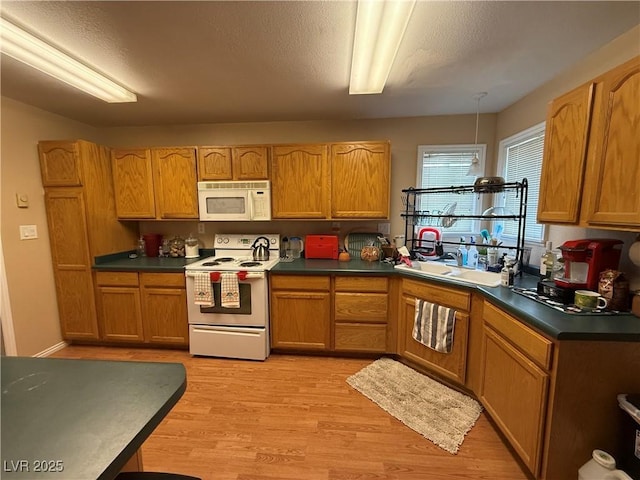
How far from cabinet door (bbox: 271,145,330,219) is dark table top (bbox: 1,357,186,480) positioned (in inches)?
80.7

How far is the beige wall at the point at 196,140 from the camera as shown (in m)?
2.17

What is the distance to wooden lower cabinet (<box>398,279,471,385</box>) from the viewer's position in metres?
2.03

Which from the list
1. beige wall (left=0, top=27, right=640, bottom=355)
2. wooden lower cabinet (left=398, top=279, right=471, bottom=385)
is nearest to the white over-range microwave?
beige wall (left=0, top=27, right=640, bottom=355)

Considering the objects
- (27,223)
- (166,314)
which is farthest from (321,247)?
(27,223)

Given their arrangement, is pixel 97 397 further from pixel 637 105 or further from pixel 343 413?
pixel 637 105

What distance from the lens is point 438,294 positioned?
2150 millimetres

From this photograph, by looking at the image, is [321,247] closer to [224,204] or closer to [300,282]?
[300,282]

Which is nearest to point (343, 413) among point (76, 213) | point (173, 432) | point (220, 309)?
point (173, 432)

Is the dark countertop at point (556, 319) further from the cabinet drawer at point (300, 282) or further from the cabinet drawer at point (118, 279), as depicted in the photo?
the cabinet drawer at point (118, 279)

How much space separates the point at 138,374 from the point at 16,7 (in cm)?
184

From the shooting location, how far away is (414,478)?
1.47 m

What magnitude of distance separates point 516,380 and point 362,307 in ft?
4.06

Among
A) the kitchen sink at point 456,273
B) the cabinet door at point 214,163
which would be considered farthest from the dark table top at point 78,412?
the cabinet door at point 214,163

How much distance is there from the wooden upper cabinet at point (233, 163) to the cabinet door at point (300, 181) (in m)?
0.13
